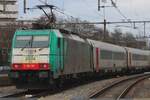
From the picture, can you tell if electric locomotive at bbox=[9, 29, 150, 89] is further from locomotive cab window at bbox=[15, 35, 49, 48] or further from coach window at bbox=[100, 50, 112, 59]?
coach window at bbox=[100, 50, 112, 59]

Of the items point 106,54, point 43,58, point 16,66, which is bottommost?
point 106,54

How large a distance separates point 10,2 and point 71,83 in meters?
52.0

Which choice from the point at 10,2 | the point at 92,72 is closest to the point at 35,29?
the point at 92,72

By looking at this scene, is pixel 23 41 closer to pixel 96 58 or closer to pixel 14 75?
pixel 14 75

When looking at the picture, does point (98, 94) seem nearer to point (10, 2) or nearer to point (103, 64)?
point (103, 64)

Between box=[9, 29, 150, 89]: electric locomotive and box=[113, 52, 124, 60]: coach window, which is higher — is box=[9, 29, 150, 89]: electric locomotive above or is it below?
above

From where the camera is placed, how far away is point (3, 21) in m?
85.9

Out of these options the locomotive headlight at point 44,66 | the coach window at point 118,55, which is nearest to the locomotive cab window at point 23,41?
the locomotive headlight at point 44,66

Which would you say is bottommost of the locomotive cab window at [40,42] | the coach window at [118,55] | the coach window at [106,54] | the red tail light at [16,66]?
the coach window at [118,55]

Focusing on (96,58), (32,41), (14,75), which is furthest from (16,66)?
(96,58)

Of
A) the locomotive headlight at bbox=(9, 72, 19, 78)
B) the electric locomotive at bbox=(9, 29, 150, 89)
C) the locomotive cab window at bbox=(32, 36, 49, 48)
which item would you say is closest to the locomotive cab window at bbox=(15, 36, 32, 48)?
the electric locomotive at bbox=(9, 29, 150, 89)

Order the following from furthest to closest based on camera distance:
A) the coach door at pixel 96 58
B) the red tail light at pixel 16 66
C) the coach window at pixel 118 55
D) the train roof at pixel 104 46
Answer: the coach window at pixel 118 55 → the train roof at pixel 104 46 → the coach door at pixel 96 58 → the red tail light at pixel 16 66

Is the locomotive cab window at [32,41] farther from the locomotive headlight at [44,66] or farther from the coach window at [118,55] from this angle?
the coach window at [118,55]

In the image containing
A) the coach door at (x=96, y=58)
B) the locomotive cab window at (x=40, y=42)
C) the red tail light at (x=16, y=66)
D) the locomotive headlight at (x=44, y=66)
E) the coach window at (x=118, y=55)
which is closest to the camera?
the locomotive headlight at (x=44, y=66)
